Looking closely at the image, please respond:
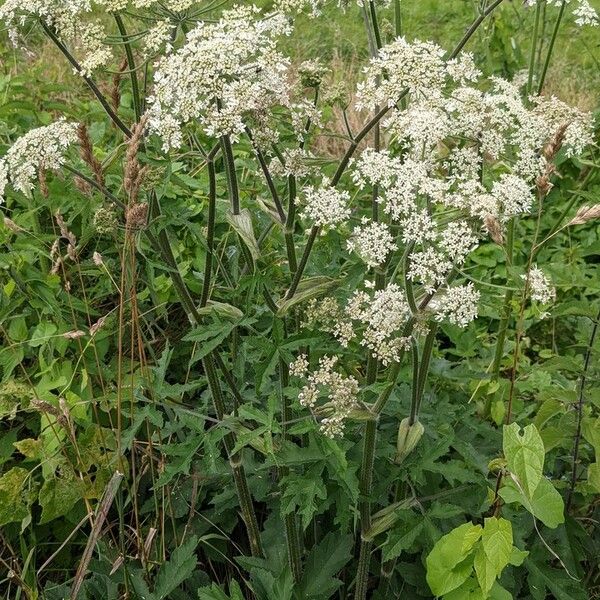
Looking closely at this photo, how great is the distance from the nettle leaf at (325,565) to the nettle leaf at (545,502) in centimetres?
95

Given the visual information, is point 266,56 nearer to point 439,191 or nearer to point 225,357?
point 439,191

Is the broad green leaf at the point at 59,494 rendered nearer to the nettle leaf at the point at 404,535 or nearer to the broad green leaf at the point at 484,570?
the nettle leaf at the point at 404,535

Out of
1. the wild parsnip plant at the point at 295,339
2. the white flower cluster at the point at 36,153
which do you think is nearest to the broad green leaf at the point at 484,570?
the wild parsnip plant at the point at 295,339

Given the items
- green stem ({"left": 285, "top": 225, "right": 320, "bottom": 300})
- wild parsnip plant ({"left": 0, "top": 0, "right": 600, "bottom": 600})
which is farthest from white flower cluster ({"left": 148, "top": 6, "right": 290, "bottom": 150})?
green stem ({"left": 285, "top": 225, "right": 320, "bottom": 300})

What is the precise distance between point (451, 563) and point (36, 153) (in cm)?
156

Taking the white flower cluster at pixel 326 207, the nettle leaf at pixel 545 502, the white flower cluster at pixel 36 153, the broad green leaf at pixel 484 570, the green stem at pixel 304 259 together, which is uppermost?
the white flower cluster at pixel 36 153

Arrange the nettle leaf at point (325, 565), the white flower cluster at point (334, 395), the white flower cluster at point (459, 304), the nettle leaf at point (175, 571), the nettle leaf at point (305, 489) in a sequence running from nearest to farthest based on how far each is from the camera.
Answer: the white flower cluster at point (459, 304) → the white flower cluster at point (334, 395) → the nettle leaf at point (305, 489) → the nettle leaf at point (175, 571) → the nettle leaf at point (325, 565)

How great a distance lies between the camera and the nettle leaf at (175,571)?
251cm

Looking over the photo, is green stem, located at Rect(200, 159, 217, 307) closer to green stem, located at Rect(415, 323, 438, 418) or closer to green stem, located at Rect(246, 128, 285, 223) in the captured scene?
green stem, located at Rect(246, 128, 285, 223)

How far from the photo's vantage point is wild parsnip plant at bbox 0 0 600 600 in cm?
205

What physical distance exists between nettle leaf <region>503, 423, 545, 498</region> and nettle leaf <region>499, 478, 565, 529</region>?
0.24ft

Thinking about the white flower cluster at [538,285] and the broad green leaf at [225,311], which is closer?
the white flower cluster at [538,285]

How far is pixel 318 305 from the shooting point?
2.40 m

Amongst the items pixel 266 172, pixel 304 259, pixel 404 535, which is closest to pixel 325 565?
pixel 404 535
